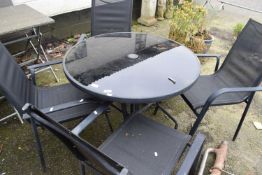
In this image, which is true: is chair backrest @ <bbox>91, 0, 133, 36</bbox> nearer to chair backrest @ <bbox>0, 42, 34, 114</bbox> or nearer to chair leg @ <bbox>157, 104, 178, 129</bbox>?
chair leg @ <bbox>157, 104, 178, 129</bbox>

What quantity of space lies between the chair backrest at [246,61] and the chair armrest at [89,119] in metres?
1.50

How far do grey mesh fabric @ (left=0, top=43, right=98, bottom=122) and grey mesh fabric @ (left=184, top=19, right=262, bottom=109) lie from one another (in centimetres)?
111

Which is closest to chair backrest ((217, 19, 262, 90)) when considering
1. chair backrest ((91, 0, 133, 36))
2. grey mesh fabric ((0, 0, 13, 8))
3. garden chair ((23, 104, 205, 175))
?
garden chair ((23, 104, 205, 175))

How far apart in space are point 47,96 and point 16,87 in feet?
1.36

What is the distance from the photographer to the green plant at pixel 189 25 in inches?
149

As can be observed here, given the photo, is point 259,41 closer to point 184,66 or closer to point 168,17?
point 184,66

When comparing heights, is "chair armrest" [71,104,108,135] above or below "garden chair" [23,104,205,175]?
above

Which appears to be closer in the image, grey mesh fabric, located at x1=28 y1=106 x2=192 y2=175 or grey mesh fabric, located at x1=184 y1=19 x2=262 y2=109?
grey mesh fabric, located at x1=28 y1=106 x2=192 y2=175

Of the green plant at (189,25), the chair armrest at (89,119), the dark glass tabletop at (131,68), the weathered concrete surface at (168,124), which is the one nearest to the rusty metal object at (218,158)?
the weathered concrete surface at (168,124)

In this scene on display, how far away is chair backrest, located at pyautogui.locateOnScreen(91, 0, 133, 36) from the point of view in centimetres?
320

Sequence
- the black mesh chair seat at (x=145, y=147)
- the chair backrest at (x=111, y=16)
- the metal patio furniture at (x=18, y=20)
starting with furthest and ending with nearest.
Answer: the chair backrest at (x=111, y=16) < the metal patio furniture at (x=18, y=20) < the black mesh chair seat at (x=145, y=147)

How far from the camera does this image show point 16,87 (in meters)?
2.02

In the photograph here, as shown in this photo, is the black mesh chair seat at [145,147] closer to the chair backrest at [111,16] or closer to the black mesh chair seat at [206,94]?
the black mesh chair seat at [206,94]

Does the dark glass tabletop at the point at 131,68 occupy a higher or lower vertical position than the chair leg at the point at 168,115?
higher
